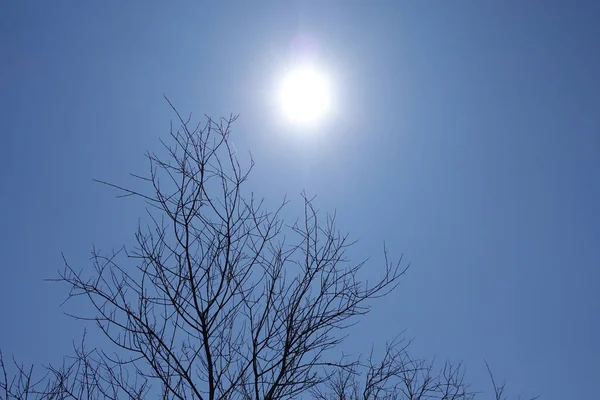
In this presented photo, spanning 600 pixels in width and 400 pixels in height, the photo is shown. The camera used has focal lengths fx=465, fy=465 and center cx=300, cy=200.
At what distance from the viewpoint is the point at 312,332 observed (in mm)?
3596

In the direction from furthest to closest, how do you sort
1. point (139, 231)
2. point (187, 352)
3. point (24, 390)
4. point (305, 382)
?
point (24, 390), point (187, 352), point (139, 231), point (305, 382)

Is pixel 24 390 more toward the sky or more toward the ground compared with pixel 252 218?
more toward the ground

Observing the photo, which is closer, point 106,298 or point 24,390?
point 106,298

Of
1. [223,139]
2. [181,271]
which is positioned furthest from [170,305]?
[223,139]

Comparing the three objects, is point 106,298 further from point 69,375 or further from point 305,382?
point 69,375

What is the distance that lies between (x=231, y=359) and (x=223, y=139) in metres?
1.86

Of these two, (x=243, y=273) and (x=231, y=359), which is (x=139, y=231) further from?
(x=231, y=359)

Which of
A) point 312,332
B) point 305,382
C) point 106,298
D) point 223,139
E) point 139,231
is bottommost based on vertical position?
point 305,382

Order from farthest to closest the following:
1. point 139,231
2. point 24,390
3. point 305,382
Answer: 1. point 24,390
2. point 139,231
3. point 305,382

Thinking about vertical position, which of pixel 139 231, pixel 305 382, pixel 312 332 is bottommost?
pixel 305 382

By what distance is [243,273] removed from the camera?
370cm

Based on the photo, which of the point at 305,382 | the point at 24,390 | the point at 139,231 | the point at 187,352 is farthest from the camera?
the point at 24,390

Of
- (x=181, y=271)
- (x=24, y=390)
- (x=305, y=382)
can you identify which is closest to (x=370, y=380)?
(x=305, y=382)

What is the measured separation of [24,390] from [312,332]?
3357 mm
